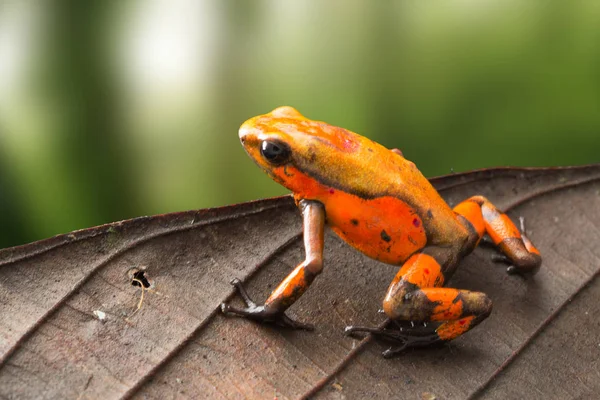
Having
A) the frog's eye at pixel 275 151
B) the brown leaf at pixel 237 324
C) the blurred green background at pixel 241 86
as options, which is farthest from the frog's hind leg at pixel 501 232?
the frog's eye at pixel 275 151

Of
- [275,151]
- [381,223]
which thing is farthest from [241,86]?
[381,223]

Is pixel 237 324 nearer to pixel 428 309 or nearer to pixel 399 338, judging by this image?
pixel 399 338

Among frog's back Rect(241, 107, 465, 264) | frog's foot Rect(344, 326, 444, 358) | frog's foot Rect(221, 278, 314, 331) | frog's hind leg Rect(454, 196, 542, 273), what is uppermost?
frog's back Rect(241, 107, 465, 264)

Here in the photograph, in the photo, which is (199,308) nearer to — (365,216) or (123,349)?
(123,349)

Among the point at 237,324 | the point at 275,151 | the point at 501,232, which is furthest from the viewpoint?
the point at 501,232

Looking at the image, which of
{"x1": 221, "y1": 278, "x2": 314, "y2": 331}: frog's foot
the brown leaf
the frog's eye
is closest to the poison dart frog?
the frog's eye

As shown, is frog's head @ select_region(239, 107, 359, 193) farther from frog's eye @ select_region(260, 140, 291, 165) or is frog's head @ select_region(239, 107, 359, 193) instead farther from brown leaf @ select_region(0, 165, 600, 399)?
brown leaf @ select_region(0, 165, 600, 399)
